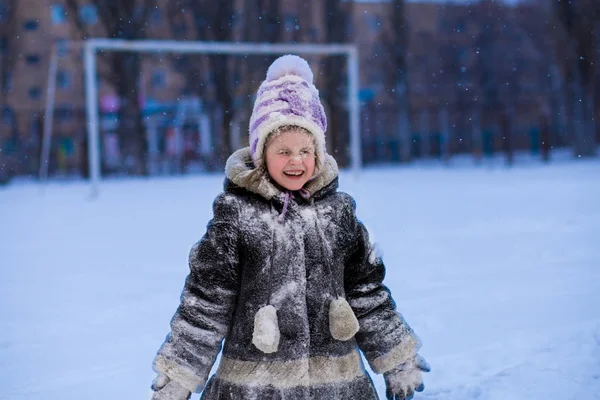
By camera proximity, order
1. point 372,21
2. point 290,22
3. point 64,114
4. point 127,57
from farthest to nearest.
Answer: point 372,21
point 64,114
point 290,22
point 127,57

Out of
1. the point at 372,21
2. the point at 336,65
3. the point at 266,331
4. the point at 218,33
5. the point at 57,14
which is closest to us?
the point at 266,331

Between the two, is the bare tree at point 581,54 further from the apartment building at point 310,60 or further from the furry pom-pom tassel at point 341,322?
the furry pom-pom tassel at point 341,322

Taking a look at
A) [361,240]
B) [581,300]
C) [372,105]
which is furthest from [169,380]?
[372,105]

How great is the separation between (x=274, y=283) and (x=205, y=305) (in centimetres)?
19

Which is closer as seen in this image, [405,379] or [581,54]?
[405,379]

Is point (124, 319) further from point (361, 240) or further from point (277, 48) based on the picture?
point (277, 48)

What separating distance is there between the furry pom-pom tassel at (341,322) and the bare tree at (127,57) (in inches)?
981

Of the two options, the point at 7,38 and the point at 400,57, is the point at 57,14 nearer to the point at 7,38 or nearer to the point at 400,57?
the point at 7,38

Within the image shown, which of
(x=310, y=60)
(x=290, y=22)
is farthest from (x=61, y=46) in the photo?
(x=310, y=60)

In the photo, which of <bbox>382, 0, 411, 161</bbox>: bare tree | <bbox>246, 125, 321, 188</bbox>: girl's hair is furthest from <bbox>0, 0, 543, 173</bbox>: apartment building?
<bbox>246, 125, 321, 188</bbox>: girl's hair

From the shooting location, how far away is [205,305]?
2.09 meters

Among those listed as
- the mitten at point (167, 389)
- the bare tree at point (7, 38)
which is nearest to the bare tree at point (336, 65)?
the bare tree at point (7, 38)

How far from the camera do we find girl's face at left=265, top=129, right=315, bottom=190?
2.12 metres

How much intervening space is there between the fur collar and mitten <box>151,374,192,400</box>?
1.80ft
